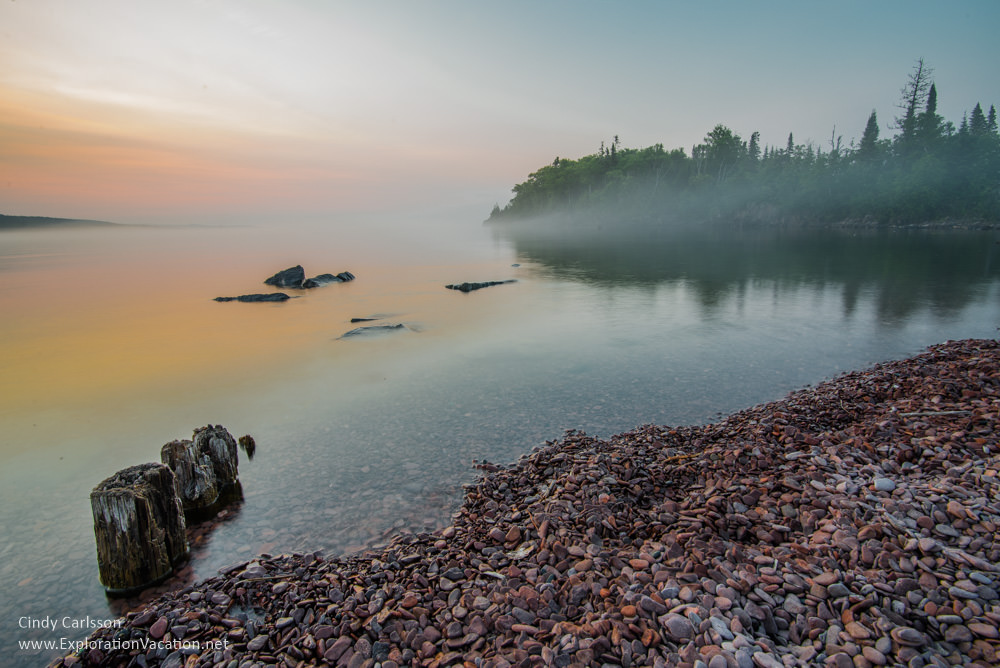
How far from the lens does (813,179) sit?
117 metres

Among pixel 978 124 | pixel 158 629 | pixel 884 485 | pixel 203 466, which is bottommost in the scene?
pixel 158 629

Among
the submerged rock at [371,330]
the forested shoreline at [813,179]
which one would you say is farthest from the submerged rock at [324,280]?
the forested shoreline at [813,179]

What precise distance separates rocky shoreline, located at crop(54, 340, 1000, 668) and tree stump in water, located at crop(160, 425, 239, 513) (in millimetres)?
1948

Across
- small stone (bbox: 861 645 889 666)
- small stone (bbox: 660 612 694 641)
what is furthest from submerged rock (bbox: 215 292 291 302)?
small stone (bbox: 861 645 889 666)

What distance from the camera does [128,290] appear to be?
127 feet

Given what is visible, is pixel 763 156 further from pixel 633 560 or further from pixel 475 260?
pixel 633 560

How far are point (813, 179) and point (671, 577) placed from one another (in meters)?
139

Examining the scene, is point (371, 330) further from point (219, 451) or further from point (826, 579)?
point (826, 579)

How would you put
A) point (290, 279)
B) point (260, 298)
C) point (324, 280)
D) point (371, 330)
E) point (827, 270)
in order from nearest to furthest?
point (371, 330) → point (260, 298) → point (290, 279) → point (827, 270) → point (324, 280)

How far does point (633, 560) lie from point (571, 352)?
1145 cm

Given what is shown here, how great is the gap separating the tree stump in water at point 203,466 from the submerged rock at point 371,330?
1189 centimetres

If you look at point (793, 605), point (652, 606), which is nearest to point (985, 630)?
point (793, 605)

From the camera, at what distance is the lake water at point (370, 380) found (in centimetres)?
748

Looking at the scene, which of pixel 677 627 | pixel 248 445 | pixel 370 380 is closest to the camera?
pixel 677 627
